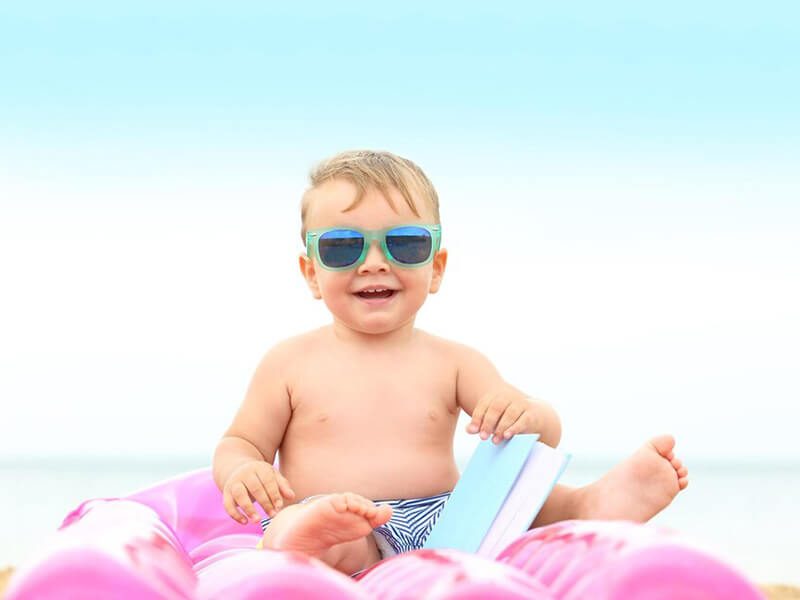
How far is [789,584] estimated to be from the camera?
12.6 feet

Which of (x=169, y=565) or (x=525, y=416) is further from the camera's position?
(x=525, y=416)

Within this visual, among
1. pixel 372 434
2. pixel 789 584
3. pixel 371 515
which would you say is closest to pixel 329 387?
pixel 372 434

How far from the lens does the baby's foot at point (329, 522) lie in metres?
1.59

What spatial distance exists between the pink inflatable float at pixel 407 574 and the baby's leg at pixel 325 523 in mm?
157

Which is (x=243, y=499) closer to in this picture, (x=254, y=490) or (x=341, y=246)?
(x=254, y=490)

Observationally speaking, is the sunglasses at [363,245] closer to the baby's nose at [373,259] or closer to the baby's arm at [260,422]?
the baby's nose at [373,259]

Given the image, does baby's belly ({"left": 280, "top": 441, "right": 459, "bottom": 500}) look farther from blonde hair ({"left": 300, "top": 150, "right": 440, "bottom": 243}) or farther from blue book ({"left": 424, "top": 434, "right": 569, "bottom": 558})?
blonde hair ({"left": 300, "top": 150, "right": 440, "bottom": 243})

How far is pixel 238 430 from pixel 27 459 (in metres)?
10.5

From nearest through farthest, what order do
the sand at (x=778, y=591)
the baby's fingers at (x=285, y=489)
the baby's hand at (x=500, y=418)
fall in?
the baby's fingers at (x=285, y=489) < the baby's hand at (x=500, y=418) < the sand at (x=778, y=591)

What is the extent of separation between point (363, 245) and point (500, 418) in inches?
16.6

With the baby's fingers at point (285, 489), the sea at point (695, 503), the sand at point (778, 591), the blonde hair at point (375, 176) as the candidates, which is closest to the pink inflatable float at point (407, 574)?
the sea at point (695, 503)

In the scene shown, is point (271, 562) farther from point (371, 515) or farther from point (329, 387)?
point (329, 387)

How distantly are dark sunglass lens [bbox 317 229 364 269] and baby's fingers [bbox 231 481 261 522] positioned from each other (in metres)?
0.49

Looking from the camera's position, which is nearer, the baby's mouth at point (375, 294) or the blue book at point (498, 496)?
the blue book at point (498, 496)
